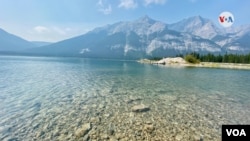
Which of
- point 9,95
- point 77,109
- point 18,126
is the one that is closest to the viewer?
point 18,126

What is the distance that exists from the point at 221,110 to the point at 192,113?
322cm

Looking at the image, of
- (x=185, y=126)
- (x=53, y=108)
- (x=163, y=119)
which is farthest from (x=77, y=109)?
(x=185, y=126)

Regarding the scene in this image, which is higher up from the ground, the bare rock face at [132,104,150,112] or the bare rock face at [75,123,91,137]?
the bare rock face at [75,123,91,137]

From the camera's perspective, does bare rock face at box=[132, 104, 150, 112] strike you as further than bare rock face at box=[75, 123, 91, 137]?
Yes

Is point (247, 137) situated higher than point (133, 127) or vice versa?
point (247, 137)

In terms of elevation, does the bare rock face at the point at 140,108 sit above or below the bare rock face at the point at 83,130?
below

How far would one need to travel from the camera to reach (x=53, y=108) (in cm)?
1628

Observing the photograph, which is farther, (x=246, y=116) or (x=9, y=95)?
(x=9, y=95)

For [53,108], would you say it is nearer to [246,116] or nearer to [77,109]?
[77,109]

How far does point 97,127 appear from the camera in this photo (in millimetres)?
12273

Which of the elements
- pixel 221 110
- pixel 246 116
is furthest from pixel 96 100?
pixel 246 116

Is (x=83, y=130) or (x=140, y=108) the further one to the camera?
(x=140, y=108)

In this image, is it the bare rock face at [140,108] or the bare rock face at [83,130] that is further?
the bare rock face at [140,108]

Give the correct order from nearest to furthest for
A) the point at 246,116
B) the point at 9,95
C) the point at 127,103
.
Result: the point at 246,116, the point at 127,103, the point at 9,95
